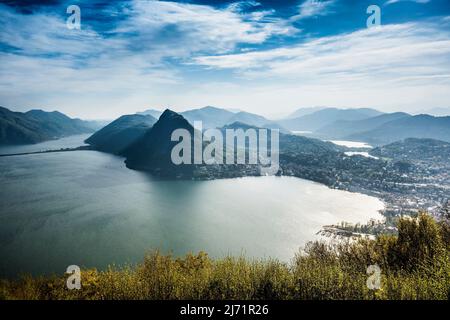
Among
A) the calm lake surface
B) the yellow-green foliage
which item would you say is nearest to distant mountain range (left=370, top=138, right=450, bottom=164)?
the calm lake surface

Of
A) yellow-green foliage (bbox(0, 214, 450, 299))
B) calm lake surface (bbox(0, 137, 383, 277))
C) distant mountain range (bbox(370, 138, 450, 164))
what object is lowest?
calm lake surface (bbox(0, 137, 383, 277))

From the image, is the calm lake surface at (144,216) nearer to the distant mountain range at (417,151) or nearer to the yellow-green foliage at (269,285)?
the yellow-green foliage at (269,285)

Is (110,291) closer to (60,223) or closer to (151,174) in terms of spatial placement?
(60,223)

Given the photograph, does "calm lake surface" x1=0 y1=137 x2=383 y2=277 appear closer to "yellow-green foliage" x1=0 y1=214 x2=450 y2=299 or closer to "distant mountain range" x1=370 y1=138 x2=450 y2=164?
"yellow-green foliage" x1=0 y1=214 x2=450 y2=299

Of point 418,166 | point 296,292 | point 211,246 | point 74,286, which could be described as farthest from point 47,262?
point 418,166

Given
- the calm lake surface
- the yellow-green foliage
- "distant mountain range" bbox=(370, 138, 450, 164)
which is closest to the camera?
the yellow-green foliage

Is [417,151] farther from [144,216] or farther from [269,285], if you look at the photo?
[269,285]

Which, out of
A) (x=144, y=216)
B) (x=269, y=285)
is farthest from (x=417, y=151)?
(x=269, y=285)
